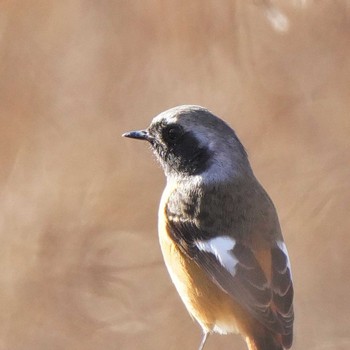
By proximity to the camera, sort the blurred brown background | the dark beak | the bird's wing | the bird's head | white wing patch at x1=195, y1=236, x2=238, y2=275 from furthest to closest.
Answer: the blurred brown background → the dark beak → the bird's head → white wing patch at x1=195, y1=236, x2=238, y2=275 → the bird's wing

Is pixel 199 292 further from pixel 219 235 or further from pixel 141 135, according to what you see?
pixel 141 135

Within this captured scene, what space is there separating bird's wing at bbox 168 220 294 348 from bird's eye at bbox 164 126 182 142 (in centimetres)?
46

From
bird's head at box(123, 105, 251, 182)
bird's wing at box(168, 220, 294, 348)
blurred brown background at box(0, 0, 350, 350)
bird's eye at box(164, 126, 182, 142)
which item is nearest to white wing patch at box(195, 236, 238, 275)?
bird's wing at box(168, 220, 294, 348)

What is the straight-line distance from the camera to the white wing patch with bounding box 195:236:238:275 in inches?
234

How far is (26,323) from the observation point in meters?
8.62

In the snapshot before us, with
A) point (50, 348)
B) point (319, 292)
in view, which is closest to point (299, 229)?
point (319, 292)

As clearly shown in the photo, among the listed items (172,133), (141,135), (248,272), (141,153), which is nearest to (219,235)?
(248,272)

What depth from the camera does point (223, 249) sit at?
5.97m

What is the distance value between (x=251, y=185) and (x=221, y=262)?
0.52 m

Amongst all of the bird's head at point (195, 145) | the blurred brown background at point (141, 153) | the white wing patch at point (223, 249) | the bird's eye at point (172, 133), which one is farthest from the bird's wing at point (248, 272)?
the blurred brown background at point (141, 153)

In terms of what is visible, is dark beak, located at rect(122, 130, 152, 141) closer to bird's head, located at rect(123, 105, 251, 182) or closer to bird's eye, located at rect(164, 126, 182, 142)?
bird's head, located at rect(123, 105, 251, 182)

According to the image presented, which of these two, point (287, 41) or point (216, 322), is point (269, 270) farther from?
point (287, 41)

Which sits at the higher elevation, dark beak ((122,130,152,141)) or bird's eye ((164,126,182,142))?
bird's eye ((164,126,182,142))

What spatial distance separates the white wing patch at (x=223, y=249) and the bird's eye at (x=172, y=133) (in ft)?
1.97
